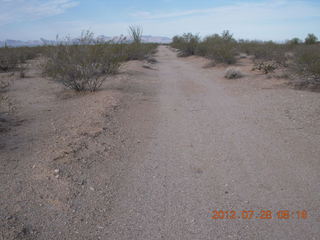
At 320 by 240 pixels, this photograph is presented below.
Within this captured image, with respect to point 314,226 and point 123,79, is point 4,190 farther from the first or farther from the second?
point 123,79

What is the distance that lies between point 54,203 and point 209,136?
12.4 ft

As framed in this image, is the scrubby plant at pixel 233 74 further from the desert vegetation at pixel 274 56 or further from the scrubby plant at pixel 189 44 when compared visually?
the scrubby plant at pixel 189 44

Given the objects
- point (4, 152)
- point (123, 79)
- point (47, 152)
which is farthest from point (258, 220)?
point (123, 79)

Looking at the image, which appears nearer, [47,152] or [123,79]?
[47,152]

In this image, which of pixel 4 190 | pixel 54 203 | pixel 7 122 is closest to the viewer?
pixel 54 203

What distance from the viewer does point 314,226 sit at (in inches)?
129

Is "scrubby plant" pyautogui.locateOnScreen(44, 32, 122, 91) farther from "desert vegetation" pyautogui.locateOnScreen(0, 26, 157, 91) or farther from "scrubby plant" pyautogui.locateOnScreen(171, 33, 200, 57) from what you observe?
"scrubby plant" pyautogui.locateOnScreen(171, 33, 200, 57)
